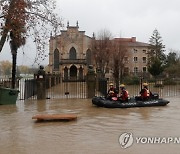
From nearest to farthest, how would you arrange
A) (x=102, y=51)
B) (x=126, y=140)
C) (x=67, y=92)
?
(x=126, y=140) < (x=67, y=92) < (x=102, y=51)

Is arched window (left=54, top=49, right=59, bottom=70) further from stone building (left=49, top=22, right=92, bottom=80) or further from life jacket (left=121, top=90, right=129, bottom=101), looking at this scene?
life jacket (left=121, top=90, right=129, bottom=101)

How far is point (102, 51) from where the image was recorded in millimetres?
58500

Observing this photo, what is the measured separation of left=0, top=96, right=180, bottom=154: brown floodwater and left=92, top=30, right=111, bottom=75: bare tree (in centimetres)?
4202

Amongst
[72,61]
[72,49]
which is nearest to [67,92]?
[72,61]

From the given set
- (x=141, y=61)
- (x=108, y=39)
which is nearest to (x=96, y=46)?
(x=108, y=39)

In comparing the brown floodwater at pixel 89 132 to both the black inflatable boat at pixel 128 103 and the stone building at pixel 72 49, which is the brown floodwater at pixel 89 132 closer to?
the black inflatable boat at pixel 128 103

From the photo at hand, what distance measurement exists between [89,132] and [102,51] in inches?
1900

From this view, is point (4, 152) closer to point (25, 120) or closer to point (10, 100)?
point (25, 120)

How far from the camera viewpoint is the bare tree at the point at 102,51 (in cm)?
5761

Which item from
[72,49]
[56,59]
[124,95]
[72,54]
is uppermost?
[72,49]

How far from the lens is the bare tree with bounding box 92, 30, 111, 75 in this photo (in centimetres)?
5761

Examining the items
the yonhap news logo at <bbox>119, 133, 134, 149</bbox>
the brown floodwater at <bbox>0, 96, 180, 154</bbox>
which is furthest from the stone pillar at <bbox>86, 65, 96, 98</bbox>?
the yonhap news logo at <bbox>119, 133, 134, 149</bbox>

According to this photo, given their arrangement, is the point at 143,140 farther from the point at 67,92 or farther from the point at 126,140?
the point at 67,92

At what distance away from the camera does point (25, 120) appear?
541 inches
